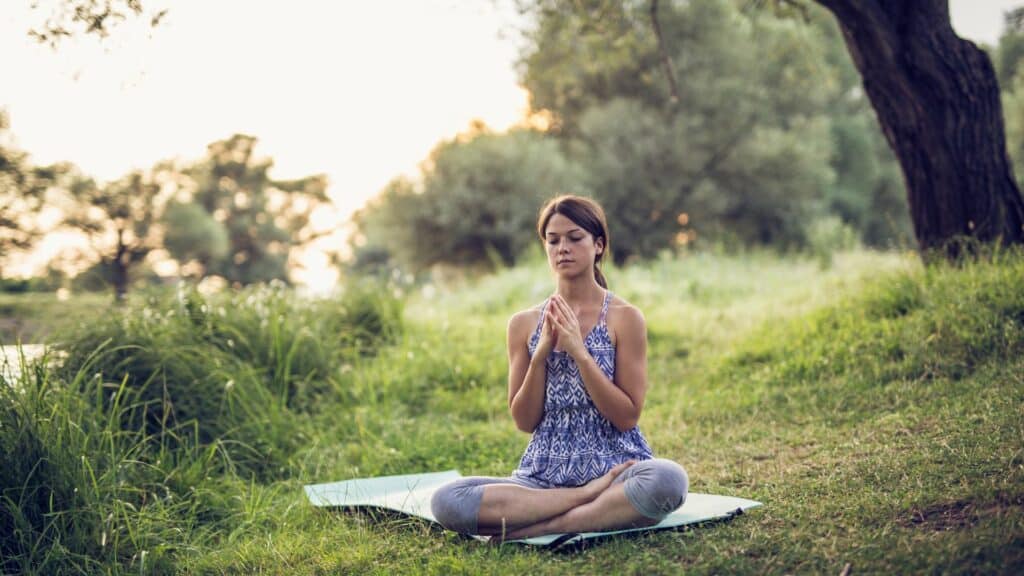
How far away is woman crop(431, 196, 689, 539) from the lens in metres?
3.46

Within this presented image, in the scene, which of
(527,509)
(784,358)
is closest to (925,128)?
(784,358)

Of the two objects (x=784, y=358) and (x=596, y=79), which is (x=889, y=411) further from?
(x=596, y=79)

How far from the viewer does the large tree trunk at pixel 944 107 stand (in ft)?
22.1

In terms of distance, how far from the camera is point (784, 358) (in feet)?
21.9

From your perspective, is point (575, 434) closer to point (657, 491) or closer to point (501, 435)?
point (657, 491)

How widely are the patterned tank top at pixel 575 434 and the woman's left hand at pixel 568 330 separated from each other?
0.17 meters

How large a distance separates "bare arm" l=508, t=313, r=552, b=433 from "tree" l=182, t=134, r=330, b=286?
26.6 meters

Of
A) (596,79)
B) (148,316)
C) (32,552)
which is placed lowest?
(32,552)

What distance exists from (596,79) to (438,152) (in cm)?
586

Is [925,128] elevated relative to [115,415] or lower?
elevated

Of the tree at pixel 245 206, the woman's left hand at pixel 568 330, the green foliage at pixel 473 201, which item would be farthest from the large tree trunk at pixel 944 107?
the tree at pixel 245 206

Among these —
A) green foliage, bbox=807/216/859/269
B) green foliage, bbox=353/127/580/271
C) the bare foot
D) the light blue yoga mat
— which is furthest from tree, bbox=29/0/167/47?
green foliage, bbox=353/127/580/271

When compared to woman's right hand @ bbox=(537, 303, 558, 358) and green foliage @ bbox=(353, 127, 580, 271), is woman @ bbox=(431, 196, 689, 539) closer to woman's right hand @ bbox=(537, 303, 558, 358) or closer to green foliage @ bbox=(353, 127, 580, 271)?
woman's right hand @ bbox=(537, 303, 558, 358)

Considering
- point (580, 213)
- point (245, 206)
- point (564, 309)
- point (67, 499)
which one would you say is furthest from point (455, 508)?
point (245, 206)
